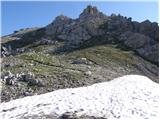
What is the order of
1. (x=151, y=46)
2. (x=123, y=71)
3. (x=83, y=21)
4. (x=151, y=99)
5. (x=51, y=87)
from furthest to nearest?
(x=83, y=21) < (x=151, y=46) < (x=123, y=71) < (x=51, y=87) < (x=151, y=99)

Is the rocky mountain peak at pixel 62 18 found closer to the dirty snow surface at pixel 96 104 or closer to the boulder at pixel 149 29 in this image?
the boulder at pixel 149 29

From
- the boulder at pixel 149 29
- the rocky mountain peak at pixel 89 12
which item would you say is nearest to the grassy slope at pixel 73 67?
the boulder at pixel 149 29

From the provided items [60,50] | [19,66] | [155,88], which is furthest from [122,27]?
[155,88]

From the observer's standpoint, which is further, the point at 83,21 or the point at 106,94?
the point at 83,21

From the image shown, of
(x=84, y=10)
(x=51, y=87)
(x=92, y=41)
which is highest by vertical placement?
(x=84, y=10)

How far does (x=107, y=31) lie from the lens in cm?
15388

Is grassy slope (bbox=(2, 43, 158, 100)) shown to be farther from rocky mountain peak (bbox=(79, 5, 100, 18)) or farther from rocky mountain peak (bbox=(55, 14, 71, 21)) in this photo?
rocky mountain peak (bbox=(79, 5, 100, 18))

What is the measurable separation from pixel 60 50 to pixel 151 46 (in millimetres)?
29673

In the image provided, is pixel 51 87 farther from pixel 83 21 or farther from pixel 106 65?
pixel 83 21

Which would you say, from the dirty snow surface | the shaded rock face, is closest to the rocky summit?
the shaded rock face

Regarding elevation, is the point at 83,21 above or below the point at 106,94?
above

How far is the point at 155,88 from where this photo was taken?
28.3 m

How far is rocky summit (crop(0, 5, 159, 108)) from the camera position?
67750 millimetres

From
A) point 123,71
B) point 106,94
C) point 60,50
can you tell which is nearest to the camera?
point 106,94
